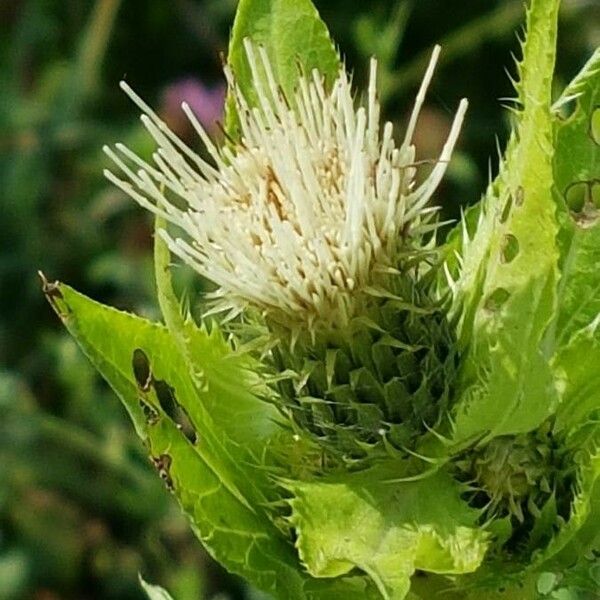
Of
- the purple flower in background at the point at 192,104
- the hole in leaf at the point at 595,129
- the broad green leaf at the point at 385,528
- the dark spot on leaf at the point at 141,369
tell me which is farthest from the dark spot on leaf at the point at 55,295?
the purple flower in background at the point at 192,104

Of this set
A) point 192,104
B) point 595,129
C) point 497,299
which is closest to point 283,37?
point 595,129

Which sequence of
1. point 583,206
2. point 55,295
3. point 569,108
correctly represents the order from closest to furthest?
1. point 55,295
2. point 583,206
3. point 569,108

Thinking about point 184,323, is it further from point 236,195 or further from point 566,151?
point 566,151

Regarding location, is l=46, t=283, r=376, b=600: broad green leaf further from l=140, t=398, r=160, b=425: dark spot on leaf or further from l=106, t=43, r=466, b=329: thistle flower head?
l=106, t=43, r=466, b=329: thistle flower head

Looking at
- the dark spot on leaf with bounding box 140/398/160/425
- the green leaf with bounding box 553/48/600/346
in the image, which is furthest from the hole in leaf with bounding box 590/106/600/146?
the dark spot on leaf with bounding box 140/398/160/425

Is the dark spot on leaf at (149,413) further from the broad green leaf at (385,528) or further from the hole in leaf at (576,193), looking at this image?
the hole in leaf at (576,193)

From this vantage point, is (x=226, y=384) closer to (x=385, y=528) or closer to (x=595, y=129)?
(x=385, y=528)
